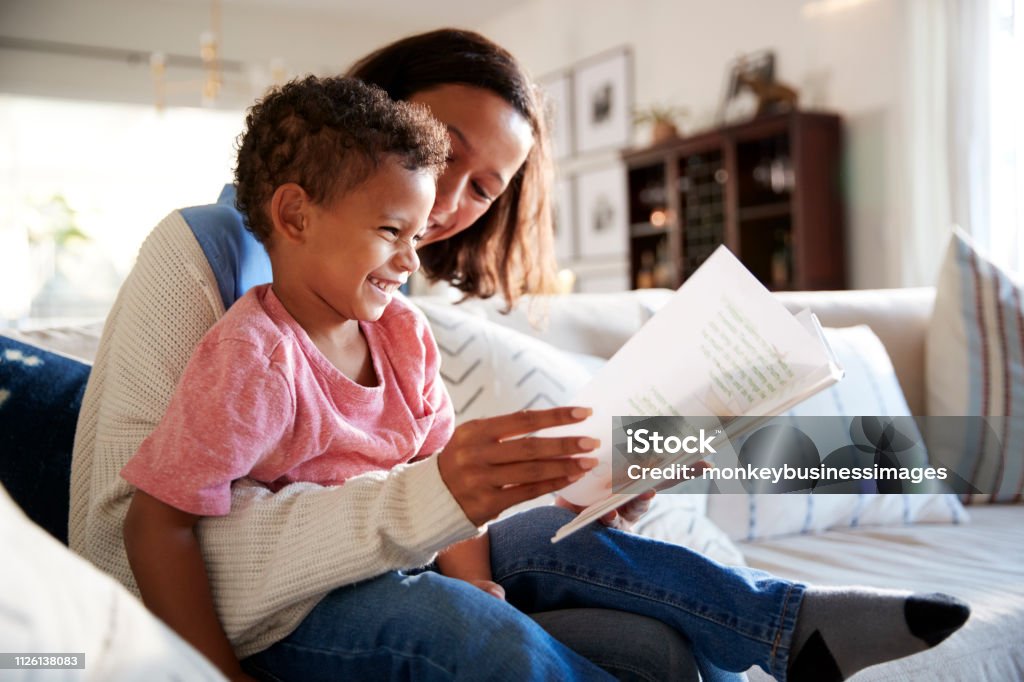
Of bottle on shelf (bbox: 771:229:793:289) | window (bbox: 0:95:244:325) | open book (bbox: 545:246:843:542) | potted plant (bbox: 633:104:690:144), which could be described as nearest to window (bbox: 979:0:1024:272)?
bottle on shelf (bbox: 771:229:793:289)

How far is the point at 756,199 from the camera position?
4.45 metres

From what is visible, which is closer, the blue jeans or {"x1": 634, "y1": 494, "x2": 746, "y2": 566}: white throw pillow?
the blue jeans

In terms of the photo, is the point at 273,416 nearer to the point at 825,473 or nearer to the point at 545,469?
the point at 545,469

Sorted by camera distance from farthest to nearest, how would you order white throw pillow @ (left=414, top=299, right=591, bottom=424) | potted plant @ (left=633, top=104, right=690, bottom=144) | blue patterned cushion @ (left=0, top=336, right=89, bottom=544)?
potted plant @ (left=633, top=104, right=690, bottom=144)
white throw pillow @ (left=414, top=299, right=591, bottom=424)
blue patterned cushion @ (left=0, top=336, right=89, bottom=544)

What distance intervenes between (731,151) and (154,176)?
400 cm

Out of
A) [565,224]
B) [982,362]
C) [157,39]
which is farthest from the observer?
[157,39]

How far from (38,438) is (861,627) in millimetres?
919

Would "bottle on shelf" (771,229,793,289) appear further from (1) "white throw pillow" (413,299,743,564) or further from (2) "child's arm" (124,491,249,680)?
(2) "child's arm" (124,491,249,680)

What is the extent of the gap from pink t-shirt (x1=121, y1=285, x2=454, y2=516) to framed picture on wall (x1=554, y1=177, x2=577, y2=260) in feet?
16.6

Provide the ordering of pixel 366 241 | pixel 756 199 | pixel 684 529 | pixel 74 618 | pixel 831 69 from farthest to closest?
pixel 756 199
pixel 831 69
pixel 684 529
pixel 366 241
pixel 74 618

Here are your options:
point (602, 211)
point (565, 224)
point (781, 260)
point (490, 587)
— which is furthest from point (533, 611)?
point (565, 224)

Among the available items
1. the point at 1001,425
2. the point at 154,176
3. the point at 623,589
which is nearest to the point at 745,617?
the point at 623,589

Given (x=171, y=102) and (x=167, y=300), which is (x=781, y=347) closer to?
(x=167, y=300)

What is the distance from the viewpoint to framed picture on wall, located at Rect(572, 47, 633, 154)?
18.2 ft
